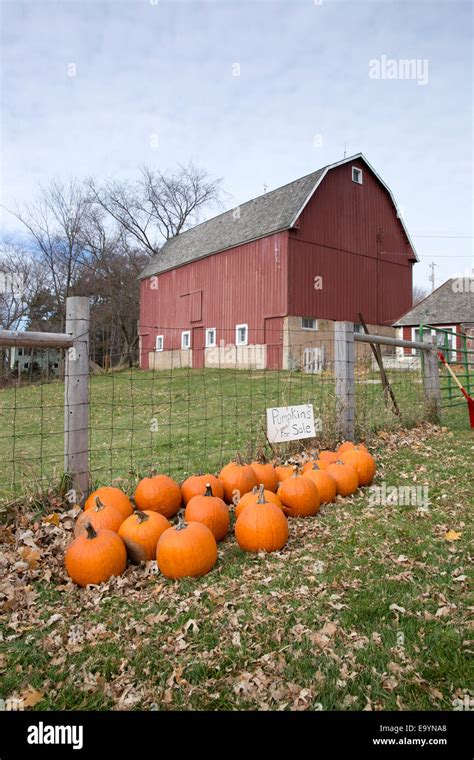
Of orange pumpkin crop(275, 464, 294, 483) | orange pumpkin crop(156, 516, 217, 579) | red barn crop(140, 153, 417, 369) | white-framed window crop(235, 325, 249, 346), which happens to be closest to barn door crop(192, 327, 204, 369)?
red barn crop(140, 153, 417, 369)

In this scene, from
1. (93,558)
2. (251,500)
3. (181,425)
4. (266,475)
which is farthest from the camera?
(181,425)

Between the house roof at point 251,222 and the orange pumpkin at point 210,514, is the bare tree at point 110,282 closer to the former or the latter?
the house roof at point 251,222

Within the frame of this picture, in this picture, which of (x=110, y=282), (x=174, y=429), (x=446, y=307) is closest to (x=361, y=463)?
(x=174, y=429)

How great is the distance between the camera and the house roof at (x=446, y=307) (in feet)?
88.5

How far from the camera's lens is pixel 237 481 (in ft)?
13.7

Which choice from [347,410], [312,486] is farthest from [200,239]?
[312,486]

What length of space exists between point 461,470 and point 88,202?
39.2 meters

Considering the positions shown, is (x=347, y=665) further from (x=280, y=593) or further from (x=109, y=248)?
(x=109, y=248)

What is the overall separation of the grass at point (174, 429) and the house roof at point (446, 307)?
48.1 ft

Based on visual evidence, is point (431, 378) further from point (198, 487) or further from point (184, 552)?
point (184, 552)

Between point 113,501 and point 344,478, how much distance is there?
7.29 feet

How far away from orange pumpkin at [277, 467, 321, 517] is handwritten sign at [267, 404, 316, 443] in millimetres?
1153

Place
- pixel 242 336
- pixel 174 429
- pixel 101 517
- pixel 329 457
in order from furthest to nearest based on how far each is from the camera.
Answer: pixel 242 336, pixel 174 429, pixel 329 457, pixel 101 517

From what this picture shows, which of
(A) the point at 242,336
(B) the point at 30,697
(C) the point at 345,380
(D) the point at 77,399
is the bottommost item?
(B) the point at 30,697
